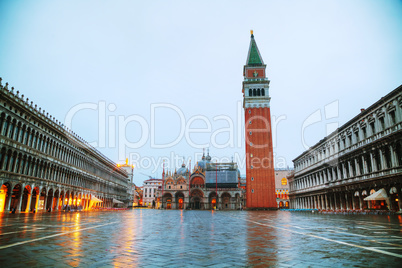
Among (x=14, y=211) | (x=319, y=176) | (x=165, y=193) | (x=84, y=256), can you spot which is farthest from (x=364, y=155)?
(x=165, y=193)

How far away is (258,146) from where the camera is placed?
63.3 meters

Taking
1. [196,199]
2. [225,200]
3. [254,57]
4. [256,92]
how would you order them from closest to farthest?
[256,92] < [254,57] < [225,200] < [196,199]

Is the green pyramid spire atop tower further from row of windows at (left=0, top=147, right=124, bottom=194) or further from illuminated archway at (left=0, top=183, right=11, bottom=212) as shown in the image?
illuminated archway at (left=0, top=183, right=11, bottom=212)

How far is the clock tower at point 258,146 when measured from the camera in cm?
6125

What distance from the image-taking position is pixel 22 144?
2916cm

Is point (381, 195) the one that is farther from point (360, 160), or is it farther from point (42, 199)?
point (42, 199)

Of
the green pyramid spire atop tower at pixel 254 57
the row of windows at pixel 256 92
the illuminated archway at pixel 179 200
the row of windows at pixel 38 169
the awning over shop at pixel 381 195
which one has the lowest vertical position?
the illuminated archway at pixel 179 200

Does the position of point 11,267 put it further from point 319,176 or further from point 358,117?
point 319,176

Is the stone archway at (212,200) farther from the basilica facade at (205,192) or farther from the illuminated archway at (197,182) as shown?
the illuminated archway at (197,182)

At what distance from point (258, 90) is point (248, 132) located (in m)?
11.0

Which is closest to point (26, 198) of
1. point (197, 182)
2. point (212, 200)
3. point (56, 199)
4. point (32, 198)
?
point (32, 198)

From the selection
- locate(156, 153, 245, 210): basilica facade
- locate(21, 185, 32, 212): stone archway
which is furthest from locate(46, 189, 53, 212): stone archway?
locate(156, 153, 245, 210): basilica facade

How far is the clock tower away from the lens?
6125cm

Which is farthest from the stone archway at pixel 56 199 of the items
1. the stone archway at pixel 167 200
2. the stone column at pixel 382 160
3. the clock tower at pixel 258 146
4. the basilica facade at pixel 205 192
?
the stone archway at pixel 167 200
